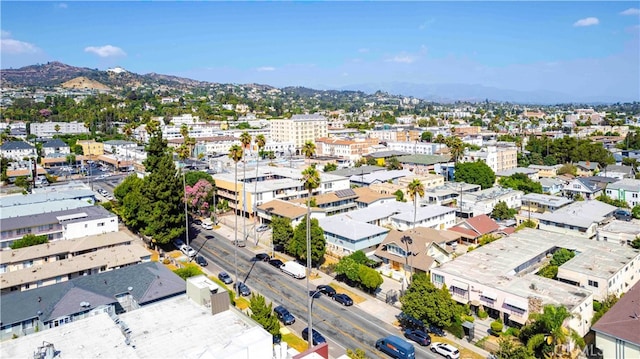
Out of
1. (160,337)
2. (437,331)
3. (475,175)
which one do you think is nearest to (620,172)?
(475,175)

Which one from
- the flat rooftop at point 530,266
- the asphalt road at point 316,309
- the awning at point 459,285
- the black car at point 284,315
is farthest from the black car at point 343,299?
the awning at point 459,285

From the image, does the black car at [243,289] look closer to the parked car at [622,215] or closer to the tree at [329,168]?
the parked car at [622,215]

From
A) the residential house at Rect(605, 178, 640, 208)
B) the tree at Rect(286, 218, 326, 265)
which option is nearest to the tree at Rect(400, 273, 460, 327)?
the tree at Rect(286, 218, 326, 265)

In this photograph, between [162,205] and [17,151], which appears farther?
[17,151]

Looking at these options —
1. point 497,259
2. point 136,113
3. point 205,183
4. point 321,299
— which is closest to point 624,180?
point 497,259

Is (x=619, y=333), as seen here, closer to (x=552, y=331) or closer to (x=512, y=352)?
(x=552, y=331)
